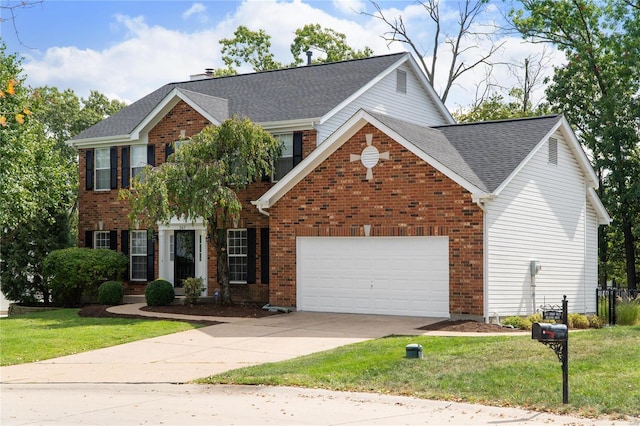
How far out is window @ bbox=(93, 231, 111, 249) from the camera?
96.5 feet

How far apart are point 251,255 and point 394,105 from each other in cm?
740

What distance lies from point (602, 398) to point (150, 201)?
14.9m

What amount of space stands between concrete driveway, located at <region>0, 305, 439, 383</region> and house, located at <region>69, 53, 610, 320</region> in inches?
58.4

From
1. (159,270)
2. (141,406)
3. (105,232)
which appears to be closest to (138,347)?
(141,406)

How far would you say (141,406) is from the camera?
1093 centimetres

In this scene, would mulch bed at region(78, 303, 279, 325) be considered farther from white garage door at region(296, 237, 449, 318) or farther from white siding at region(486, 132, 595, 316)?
white siding at region(486, 132, 595, 316)

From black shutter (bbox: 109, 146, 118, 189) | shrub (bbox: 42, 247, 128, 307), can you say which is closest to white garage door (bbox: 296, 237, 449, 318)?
shrub (bbox: 42, 247, 128, 307)

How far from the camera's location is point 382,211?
2136 centimetres

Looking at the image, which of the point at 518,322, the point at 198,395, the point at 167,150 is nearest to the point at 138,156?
the point at 167,150

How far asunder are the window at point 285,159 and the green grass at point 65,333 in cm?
664

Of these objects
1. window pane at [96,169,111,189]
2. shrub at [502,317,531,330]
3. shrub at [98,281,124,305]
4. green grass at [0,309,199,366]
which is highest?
window pane at [96,169,111,189]

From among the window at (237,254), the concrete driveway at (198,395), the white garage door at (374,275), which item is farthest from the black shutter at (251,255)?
the concrete driveway at (198,395)

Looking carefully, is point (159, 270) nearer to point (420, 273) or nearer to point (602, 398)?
point (420, 273)

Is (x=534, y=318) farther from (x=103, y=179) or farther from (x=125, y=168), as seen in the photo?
(x=103, y=179)
